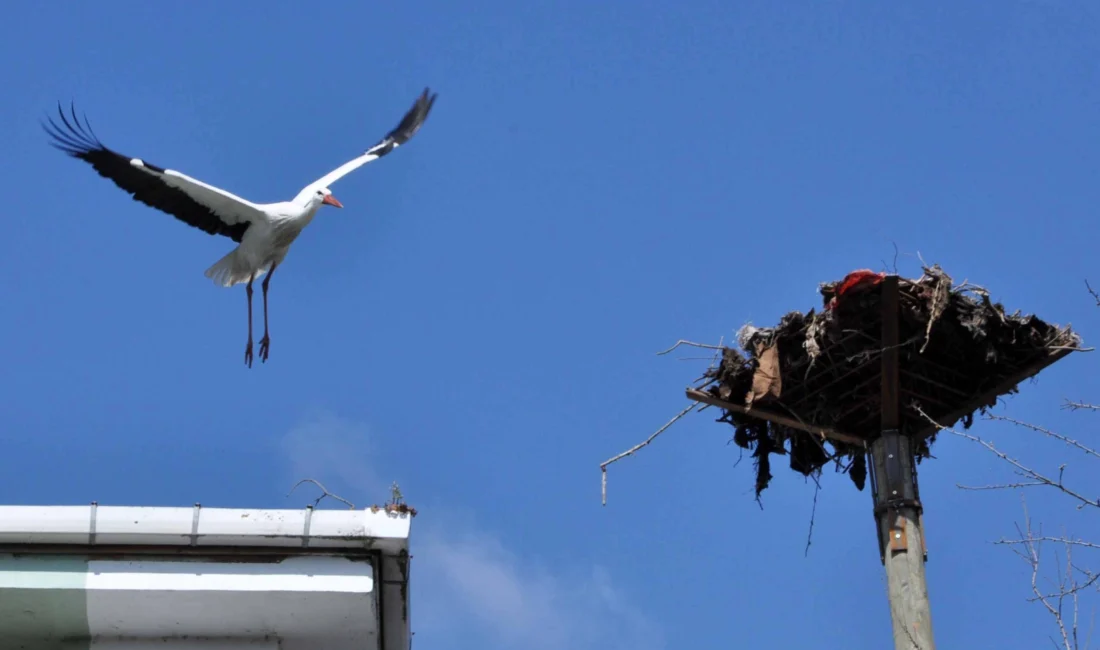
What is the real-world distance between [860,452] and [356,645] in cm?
366

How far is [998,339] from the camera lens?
909 cm

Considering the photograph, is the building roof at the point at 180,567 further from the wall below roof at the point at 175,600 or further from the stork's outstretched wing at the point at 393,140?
the stork's outstretched wing at the point at 393,140

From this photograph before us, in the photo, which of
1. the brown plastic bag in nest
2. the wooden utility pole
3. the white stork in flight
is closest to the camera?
the wooden utility pole

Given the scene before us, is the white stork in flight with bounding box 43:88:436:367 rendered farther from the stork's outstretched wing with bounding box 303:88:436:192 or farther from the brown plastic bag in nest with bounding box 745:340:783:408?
the brown plastic bag in nest with bounding box 745:340:783:408

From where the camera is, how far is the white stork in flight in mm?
12586

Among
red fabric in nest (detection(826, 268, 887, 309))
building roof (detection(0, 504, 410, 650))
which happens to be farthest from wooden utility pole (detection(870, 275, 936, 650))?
building roof (detection(0, 504, 410, 650))

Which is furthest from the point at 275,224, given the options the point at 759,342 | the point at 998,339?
the point at 998,339

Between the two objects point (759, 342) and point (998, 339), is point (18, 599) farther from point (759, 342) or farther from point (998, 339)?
point (998, 339)

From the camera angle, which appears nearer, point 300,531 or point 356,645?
point 300,531

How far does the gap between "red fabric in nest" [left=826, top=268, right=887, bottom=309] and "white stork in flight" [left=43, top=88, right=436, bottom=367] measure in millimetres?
6192

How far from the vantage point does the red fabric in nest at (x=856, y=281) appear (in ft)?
28.8

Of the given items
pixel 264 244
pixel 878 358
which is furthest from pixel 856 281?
pixel 264 244

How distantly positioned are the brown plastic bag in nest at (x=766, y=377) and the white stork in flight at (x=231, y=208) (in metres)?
5.89

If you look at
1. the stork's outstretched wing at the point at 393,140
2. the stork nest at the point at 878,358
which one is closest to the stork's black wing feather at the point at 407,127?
the stork's outstretched wing at the point at 393,140
